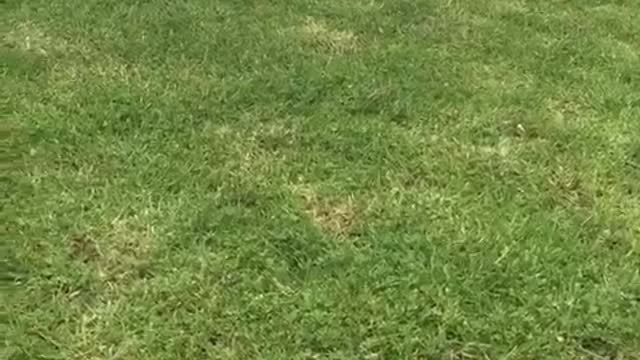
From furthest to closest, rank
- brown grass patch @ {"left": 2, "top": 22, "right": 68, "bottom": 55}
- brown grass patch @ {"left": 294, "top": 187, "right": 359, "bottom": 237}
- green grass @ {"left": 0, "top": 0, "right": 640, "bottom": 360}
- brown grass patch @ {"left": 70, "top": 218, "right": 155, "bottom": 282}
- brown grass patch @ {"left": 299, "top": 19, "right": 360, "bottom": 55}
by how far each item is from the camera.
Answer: brown grass patch @ {"left": 299, "top": 19, "right": 360, "bottom": 55}
brown grass patch @ {"left": 2, "top": 22, "right": 68, "bottom": 55}
brown grass patch @ {"left": 294, "top": 187, "right": 359, "bottom": 237}
brown grass patch @ {"left": 70, "top": 218, "right": 155, "bottom": 282}
green grass @ {"left": 0, "top": 0, "right": 640, "bottom": 360}

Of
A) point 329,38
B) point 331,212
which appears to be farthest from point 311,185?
point 329,38

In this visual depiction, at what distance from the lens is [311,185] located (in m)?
4.34

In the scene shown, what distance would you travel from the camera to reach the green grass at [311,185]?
137 inches

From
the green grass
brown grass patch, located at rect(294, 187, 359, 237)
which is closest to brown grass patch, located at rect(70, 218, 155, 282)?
the green grass

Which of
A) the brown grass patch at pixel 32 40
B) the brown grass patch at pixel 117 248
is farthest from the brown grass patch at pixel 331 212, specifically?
the brown grass patch at pixel 32 40

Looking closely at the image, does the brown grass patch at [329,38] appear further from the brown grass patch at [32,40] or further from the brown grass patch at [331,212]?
the brown grass patch at [331,212]

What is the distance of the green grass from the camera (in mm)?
3486

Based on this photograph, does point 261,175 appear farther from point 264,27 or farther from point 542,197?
point 264,27

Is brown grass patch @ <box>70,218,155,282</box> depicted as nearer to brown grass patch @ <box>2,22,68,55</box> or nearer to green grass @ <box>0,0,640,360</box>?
green grass @ <box>0,0,640,360</box>

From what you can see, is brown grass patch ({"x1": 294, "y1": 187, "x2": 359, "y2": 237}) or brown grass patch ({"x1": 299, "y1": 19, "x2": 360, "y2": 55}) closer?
brown grass patch ({"x1": 294, "y1": 187, "x2": 359, "y2": 237})

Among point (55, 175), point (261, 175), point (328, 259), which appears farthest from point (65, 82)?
point (328, 259)

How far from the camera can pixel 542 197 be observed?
4.34m

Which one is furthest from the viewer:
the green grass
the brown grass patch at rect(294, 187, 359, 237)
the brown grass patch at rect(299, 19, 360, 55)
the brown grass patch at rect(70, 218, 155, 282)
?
the brown grass patch at rect(299, 19, 360, 55)

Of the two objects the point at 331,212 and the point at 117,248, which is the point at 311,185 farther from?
the point at 117,248
